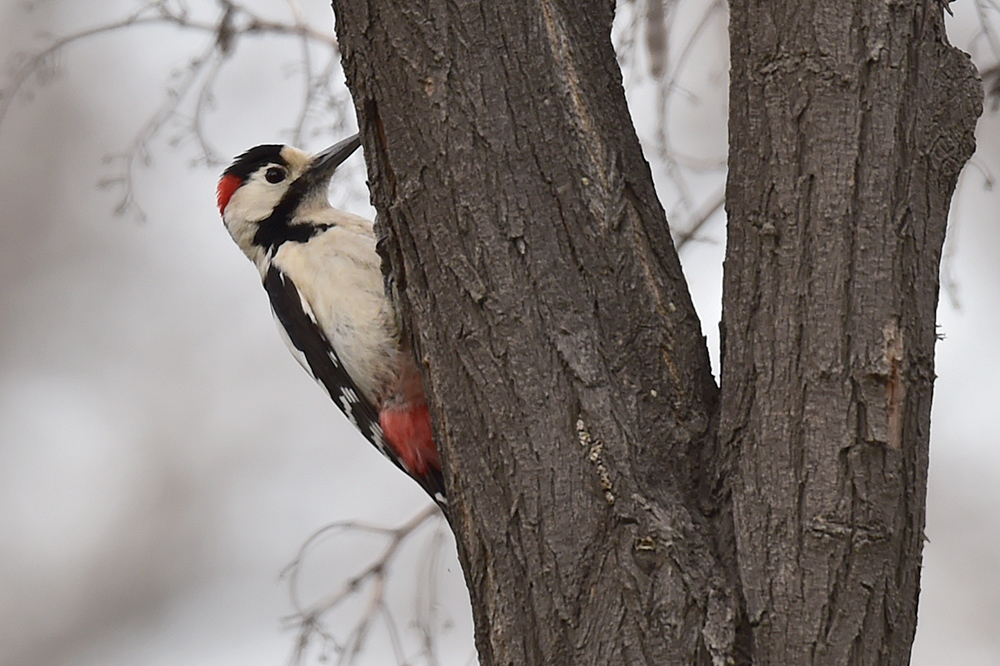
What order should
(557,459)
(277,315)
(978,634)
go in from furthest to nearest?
(978,634)
(277,315)
(557,459)

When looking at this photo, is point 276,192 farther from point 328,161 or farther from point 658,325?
point 658,325

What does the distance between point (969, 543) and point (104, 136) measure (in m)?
6.04

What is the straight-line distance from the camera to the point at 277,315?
3414 mm

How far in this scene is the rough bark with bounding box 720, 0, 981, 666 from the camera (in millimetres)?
1605

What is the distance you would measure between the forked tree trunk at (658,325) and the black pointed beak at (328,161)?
1.69 m

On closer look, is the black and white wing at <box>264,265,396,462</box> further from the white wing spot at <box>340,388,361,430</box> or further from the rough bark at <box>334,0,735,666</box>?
the rough bark at <box>334,0,735,666</box>

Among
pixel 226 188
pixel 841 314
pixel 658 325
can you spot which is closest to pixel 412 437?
pixel 226 188

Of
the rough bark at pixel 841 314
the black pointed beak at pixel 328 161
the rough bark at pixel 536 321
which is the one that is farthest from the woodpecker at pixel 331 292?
the rough bark at pixel 841 314

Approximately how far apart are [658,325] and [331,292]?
155 centimetres

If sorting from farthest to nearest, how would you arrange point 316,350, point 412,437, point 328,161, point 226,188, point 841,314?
point 226,188 < point 328,161 < point 316,350 < point 412,437 < point 841,314

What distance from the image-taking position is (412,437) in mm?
3123

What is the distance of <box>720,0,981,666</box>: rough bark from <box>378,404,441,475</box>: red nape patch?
147 centimetres

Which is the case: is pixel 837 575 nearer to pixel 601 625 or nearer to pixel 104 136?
pixel 601 625

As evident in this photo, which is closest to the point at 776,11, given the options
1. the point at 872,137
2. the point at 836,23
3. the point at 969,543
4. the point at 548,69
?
the point at 836,23
